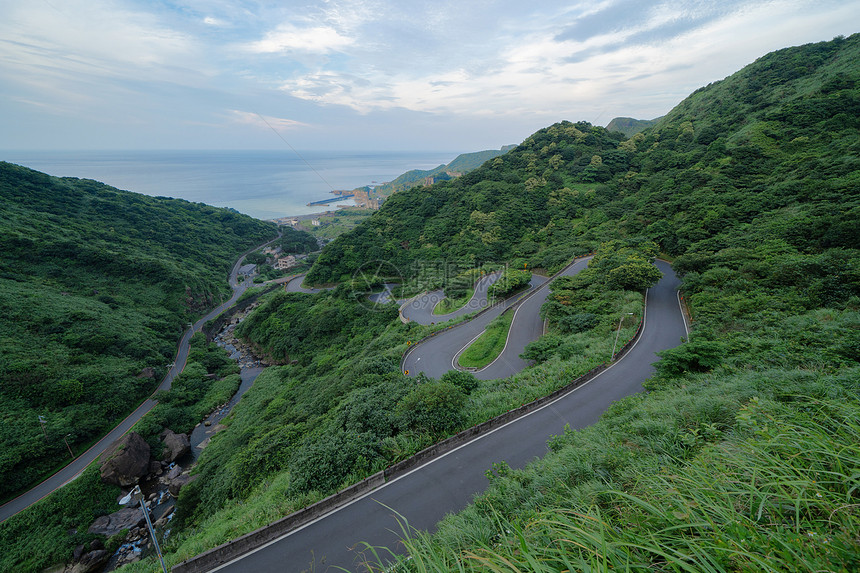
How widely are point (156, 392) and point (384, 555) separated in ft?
116

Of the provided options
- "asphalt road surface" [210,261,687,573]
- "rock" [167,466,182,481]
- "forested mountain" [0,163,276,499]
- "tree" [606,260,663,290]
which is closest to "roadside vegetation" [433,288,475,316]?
"tree" [606,260,663,290]

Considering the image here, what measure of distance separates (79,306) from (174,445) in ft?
69.5

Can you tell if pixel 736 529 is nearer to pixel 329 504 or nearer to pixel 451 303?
pixel 329 504

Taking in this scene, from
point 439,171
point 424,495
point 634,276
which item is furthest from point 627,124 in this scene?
point 424,495

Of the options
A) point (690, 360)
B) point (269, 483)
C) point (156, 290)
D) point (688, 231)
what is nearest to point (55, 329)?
point (156, 290)

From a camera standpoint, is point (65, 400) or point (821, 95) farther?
point (821, 95)

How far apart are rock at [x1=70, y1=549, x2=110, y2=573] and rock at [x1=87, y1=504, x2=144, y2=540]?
4.37 ft

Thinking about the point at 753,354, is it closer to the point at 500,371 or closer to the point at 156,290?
the point at 500,371

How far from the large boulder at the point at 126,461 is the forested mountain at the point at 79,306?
371cm

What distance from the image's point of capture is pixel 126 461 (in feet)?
69.1

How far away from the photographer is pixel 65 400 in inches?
946

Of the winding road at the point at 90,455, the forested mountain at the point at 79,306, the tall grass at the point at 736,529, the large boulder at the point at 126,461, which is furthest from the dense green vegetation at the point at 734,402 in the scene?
the forested mountain at the point at 79,306

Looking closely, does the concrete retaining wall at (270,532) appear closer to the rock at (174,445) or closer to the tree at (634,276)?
the tree at (634,276)

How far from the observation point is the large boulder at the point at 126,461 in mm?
20688
